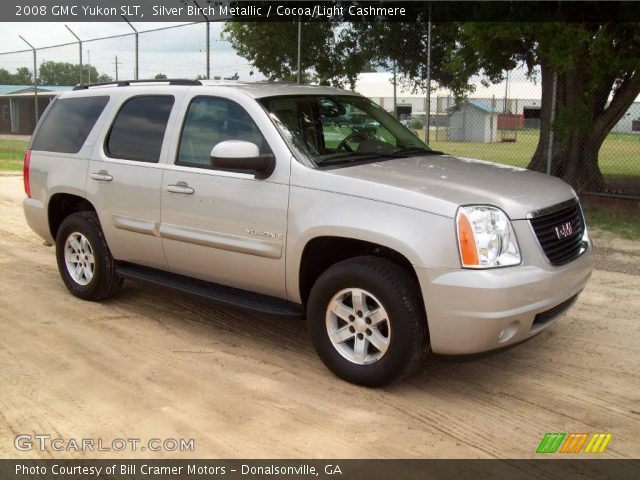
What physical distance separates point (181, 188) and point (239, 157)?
2.76 feet

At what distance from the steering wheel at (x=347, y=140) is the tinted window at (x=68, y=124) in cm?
237

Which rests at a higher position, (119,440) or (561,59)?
(561,59)

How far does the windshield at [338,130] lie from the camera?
196 inches

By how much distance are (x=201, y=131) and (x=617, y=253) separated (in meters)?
5.46

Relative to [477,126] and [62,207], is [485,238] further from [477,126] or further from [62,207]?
[477,126]

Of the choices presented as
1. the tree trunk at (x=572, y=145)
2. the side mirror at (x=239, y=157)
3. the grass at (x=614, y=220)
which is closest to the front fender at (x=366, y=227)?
the side mirror at (x=239, y=157)

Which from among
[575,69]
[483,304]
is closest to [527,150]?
[575,69]

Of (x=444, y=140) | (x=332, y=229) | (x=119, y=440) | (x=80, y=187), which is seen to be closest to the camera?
(x=119, y=440)

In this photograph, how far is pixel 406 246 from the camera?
13.4 ft

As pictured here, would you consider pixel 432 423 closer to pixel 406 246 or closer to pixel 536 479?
pixel 536 479

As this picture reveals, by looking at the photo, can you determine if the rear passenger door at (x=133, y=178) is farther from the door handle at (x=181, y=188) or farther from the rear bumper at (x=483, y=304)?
the rear bumper at (x=483, y=304)

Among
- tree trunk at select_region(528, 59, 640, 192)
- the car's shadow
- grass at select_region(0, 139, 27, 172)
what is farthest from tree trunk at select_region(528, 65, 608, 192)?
grass at select_region(0, 139, 27, 172)

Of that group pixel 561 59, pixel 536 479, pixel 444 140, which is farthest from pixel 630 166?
pixel 536 479

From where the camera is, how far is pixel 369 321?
4352 mm
